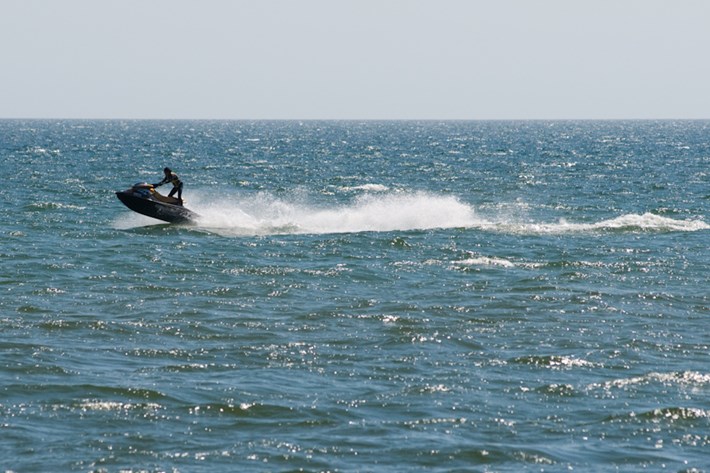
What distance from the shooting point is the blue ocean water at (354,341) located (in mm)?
15172

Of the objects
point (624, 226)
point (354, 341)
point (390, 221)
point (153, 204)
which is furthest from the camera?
point (390, 221)

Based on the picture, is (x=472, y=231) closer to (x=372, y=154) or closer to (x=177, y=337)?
(x=177, y=337)

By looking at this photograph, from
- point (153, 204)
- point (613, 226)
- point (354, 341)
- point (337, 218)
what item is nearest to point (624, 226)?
point (613, 226)

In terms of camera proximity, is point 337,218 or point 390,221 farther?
point 337,218

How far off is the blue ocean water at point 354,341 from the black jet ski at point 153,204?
41cm

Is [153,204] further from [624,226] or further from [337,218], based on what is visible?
[624,226]

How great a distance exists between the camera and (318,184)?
66.2 metres

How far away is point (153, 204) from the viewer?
3825 cm

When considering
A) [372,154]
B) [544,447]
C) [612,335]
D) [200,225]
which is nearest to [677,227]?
[200,225]

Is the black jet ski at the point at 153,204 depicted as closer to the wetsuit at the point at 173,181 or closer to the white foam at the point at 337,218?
the wetsuit at the point at 173,181

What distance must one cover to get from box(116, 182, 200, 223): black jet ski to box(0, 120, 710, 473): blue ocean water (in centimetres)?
41

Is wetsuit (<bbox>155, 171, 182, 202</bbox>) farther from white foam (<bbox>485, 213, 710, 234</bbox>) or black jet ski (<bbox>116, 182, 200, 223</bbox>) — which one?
white foam (<bbox>485, 213, 710, 234</bbox>)

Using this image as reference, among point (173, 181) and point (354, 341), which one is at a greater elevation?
point (173, 181)

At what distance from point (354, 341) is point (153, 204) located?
1841cm
